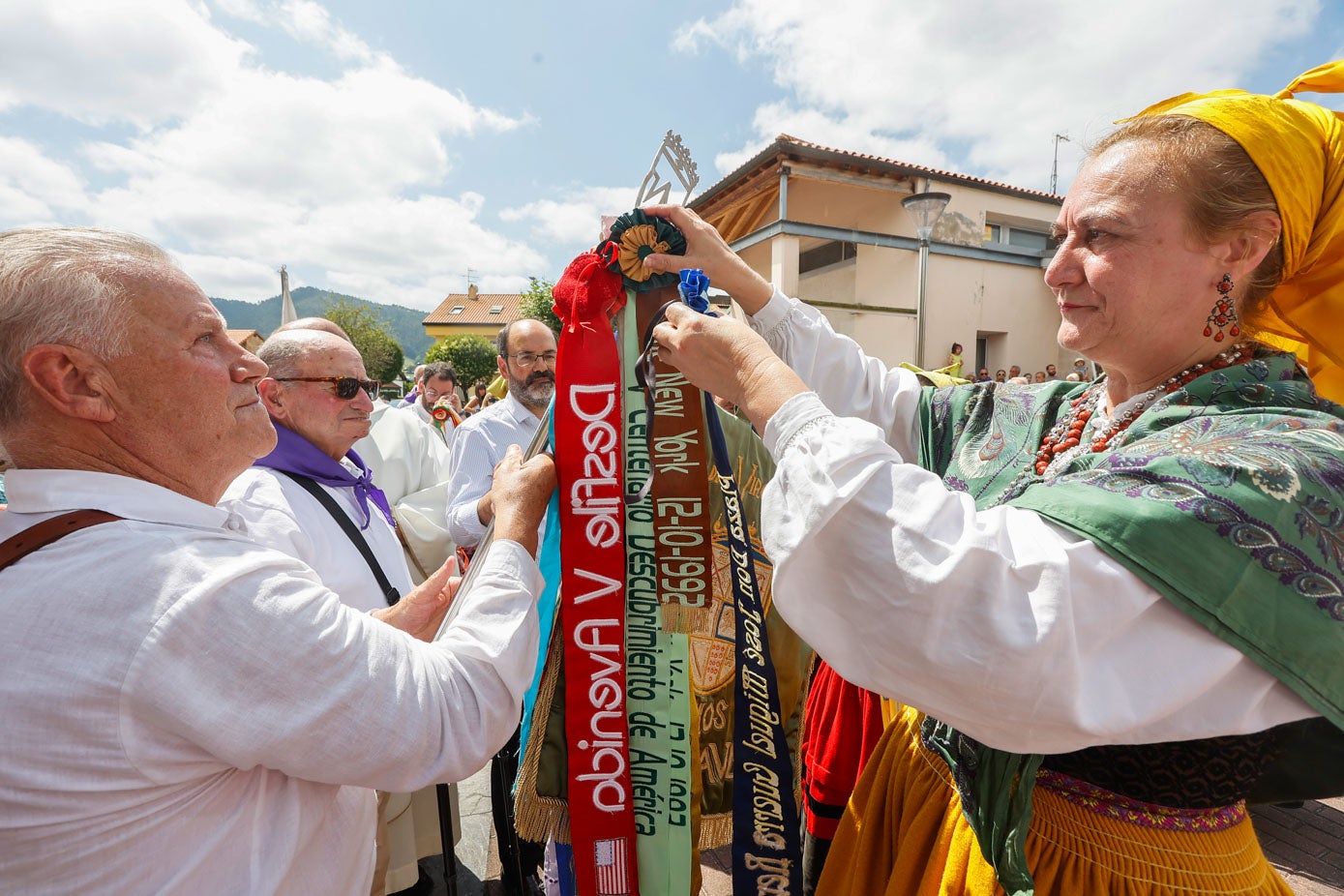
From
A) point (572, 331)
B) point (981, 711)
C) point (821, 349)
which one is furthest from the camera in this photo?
point (821, 349)

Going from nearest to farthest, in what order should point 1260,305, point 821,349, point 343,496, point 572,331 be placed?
point 1260,305 < point 572,331 < point 821,349 < point 343,496

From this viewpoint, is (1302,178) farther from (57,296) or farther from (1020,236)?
(1020,236)

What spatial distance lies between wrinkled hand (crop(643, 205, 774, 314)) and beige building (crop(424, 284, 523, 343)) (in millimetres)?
57635

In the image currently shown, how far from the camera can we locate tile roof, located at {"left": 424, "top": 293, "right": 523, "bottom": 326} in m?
60.9

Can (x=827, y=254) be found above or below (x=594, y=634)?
above

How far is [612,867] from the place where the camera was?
167 centimetres

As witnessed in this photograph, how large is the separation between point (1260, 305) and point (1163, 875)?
3.63ft

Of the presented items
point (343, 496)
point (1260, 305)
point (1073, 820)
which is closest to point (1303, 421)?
point (1260, 305)

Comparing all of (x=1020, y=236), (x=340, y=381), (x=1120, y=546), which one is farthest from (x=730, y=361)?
(x=1020, y=236)

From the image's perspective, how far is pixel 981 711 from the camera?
37.9 inches

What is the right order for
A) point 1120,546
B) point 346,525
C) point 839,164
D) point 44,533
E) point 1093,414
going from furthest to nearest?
1. point 839,164
2. point 346,525
3. point 1093,414
4. point 44,533
5. point 1120,546

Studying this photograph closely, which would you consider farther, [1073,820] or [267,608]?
[1073,820]

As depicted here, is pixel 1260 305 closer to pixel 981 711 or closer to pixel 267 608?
pixel 981 711

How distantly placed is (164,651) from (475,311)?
66.1m
